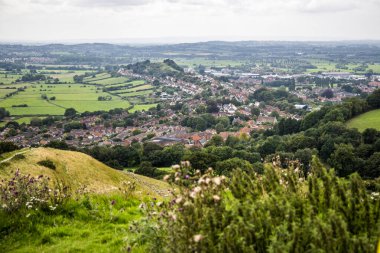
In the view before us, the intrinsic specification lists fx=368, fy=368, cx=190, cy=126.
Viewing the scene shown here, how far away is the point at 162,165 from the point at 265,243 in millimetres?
56084

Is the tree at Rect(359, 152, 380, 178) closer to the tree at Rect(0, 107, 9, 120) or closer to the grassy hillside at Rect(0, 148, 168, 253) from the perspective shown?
the grassy hillside at Rect(0, 148, 168, 253)

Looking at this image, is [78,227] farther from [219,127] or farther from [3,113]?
[3,113]

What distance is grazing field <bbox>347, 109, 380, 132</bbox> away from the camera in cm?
6481

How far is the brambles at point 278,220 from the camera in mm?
3955

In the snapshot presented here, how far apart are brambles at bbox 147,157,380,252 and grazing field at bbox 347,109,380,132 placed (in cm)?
6456

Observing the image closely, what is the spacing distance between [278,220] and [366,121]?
71368 millimetres

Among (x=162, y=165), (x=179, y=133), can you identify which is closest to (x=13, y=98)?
(x=179, y=133)

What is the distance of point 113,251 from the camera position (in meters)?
6.70

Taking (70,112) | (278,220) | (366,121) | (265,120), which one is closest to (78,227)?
(278,220)

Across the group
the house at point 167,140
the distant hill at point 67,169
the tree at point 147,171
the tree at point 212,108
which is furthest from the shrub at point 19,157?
the tree at point 212,108

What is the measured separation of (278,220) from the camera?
4.63 meters

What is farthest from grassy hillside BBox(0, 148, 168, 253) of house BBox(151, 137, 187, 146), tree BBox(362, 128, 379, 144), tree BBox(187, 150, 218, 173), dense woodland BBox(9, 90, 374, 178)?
house BBox(151, 137, 187, 146)

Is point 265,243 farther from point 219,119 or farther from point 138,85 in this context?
point 138,85

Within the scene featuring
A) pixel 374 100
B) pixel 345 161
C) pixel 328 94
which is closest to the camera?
pixel 345 161
